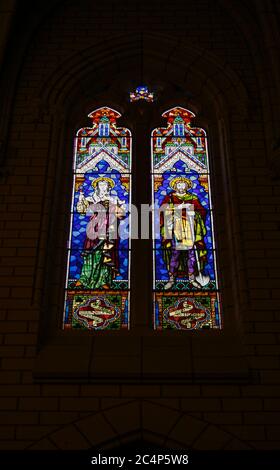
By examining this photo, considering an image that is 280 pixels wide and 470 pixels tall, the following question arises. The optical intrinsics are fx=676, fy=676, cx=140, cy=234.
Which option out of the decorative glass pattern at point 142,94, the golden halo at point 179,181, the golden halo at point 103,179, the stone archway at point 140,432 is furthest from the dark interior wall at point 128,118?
the golden halo at point 103,179

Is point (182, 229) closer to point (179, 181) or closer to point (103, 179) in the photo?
point (179, 181)

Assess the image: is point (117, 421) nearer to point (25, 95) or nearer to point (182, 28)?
point (25, 95)

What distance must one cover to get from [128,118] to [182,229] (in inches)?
65.0

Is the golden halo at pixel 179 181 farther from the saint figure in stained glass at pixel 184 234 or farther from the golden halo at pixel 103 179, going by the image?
the golden halo at pixel 103 179

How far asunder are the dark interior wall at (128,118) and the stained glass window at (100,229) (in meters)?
0.31

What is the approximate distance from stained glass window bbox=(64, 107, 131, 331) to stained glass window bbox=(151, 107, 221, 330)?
1.06 feet

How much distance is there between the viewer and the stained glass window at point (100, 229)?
20.9 ft

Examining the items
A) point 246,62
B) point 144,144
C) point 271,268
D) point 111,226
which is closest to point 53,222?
point 111,226

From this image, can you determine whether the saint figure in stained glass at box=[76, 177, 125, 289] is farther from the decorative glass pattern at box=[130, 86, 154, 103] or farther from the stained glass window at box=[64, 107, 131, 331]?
the decorative glass pattern at box=[130, 86, 154, 103]

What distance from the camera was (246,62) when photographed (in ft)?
25.8

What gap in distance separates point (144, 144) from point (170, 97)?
0.85 meters

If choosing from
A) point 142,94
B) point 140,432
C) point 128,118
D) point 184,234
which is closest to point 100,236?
point 184,234
